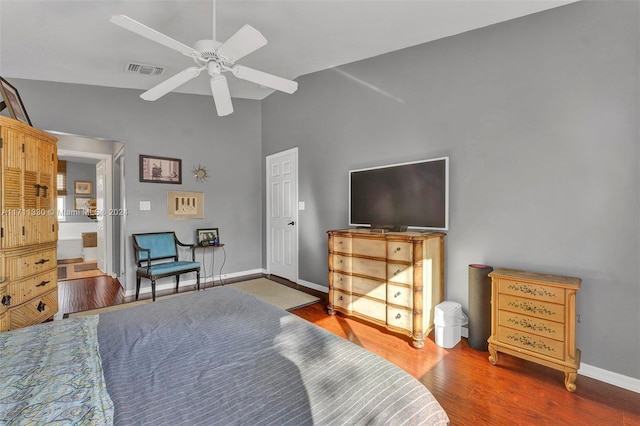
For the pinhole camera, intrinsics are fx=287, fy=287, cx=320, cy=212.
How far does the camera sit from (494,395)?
1.88 meters

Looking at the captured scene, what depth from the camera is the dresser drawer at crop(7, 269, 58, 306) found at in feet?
7.72

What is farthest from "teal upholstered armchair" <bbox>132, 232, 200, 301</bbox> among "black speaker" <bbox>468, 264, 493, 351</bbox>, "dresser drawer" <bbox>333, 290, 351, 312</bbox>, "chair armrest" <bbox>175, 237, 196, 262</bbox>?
"black speaker" <bbox>468, 264, 493, 351</bbox>

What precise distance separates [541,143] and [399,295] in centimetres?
170

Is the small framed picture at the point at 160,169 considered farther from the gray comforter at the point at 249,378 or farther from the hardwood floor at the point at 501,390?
the hardwood floor at the point at 501,390

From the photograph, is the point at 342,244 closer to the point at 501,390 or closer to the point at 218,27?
the point at 501,390

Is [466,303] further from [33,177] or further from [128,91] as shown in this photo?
[128,91]

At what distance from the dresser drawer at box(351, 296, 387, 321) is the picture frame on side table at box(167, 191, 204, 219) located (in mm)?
2928

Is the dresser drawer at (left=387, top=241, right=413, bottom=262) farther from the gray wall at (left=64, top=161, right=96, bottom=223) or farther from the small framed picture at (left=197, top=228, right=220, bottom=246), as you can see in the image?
the gray wall at (left=64, top=161, right=96, bottom=223)

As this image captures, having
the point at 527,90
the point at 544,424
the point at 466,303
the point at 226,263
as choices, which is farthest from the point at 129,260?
the point at 527,90

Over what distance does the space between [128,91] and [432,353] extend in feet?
16.0

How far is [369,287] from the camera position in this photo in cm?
287

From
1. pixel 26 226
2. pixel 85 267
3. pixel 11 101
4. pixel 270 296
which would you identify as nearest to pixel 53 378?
pixel 26 226

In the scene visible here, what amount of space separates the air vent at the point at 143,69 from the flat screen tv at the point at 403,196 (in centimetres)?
259

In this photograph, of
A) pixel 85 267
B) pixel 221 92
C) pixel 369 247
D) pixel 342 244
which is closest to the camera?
pixel 221 92
